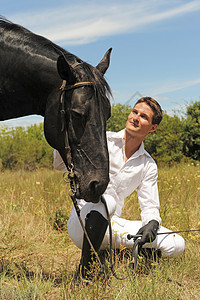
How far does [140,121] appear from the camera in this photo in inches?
120

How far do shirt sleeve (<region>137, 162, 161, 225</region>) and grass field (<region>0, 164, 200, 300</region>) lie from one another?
261 mm

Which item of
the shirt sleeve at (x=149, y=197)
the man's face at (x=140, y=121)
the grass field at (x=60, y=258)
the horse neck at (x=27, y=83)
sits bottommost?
the grass field at (x=60, y=258)

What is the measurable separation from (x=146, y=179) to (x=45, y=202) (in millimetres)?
1853

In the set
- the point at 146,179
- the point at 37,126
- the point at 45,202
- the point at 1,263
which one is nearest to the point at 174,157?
the point at 37,126

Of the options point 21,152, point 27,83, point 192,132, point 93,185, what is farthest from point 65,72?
point 192,132

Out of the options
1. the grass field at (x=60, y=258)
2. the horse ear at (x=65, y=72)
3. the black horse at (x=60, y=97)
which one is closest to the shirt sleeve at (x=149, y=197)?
the grass field at (x=60, y=258)

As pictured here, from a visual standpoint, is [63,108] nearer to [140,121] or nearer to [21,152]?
[140,121]

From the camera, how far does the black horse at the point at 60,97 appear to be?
2.14 m

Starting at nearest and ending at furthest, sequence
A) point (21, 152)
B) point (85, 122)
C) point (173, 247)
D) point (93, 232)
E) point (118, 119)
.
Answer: point (85, 122)
point (93, 232)
point (173, 247)
point (21, 152)
point (118, 119)

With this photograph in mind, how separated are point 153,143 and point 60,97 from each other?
25.3 ft

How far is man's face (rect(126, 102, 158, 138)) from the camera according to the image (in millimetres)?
3055

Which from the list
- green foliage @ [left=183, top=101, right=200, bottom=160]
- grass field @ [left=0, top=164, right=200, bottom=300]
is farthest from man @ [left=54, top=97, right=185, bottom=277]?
green foliage @ [left=183, top=101, right=200, bottom=160]

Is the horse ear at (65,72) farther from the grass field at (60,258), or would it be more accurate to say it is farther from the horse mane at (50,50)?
the grass field at (60,258)

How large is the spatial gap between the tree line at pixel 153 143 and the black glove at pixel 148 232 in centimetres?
655
